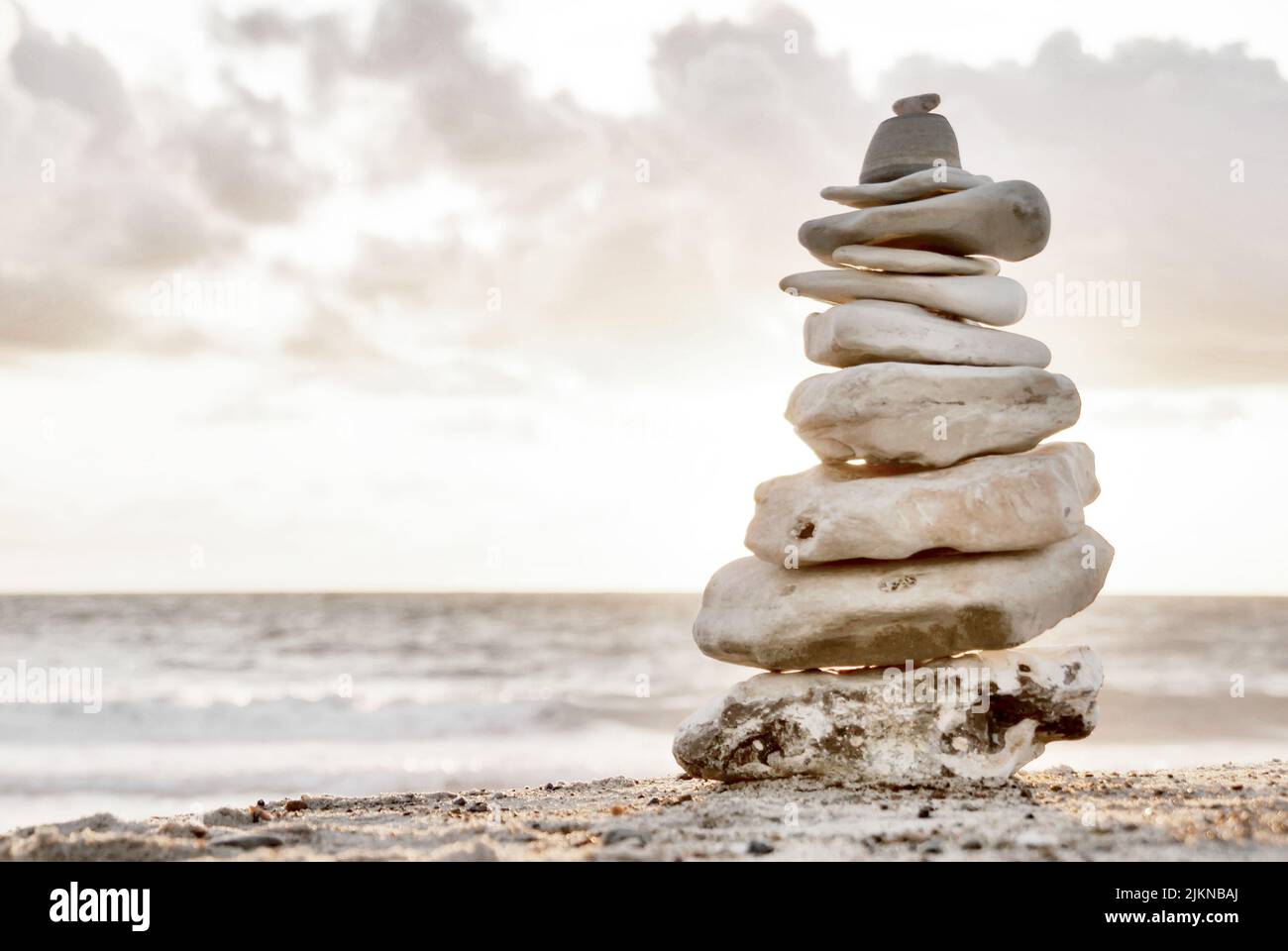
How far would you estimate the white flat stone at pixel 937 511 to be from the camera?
26.4 feet

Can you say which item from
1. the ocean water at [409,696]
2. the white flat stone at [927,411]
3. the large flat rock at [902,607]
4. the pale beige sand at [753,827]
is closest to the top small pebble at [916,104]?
the white flat stone at [927,411]

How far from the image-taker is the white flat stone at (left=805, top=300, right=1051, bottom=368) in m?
8.57

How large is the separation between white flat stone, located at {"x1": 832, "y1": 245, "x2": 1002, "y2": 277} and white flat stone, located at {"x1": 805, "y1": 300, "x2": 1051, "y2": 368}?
0.29m

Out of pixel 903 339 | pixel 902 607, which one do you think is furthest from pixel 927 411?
pixel 902 607

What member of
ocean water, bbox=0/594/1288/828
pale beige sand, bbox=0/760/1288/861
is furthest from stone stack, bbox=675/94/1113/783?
ocean water, bbox=0/594/1288/828

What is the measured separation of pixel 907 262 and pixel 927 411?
125 cm

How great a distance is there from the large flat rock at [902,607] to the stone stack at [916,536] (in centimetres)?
1

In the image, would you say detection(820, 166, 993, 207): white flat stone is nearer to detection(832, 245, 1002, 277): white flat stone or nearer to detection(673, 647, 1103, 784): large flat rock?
detection(832, 245, 1002, 277): white flat stone

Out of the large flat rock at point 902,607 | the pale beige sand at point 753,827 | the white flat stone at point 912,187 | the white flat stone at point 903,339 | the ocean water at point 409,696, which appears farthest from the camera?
the ocean water at point 409,696

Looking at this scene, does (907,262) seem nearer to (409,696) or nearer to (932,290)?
(932,290)

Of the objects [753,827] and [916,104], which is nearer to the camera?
[753,827]

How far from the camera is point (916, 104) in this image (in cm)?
909

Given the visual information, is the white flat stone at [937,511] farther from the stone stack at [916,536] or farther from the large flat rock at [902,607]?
the large flat rock at [902,607]
